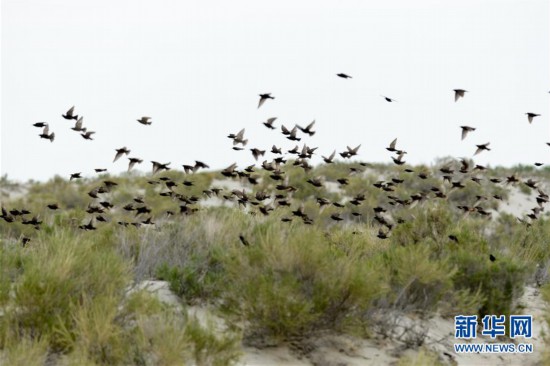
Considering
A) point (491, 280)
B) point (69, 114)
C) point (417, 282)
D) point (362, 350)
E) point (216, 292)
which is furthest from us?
point (69, 114)

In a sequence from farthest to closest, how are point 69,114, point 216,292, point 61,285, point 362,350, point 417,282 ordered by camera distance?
point 69,114, point 417,282, point 216,292, point 362,350, point 61,285

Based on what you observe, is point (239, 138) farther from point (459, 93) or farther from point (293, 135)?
point (459, 93)

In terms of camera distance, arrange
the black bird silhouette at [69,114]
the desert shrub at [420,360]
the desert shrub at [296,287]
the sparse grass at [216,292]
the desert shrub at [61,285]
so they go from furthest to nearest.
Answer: the black bird silhouette at [69,114]
the desert shrub at [296,287]
the desert shrub at [61,285]
the sparse grass at [216,292]
the desert shrub at [420,360]

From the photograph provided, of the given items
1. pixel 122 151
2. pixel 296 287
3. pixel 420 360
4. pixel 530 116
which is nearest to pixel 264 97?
pixel 122 151

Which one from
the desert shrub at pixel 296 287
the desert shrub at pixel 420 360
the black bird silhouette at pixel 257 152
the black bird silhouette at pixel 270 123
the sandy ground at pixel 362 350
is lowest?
the sandy ground at pixel 362 350

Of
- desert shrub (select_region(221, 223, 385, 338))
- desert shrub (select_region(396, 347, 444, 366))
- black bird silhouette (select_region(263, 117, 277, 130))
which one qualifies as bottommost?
desert shrub (select_region(396, 347, 444, 366))

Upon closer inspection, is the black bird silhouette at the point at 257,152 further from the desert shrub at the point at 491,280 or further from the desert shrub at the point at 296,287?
the desert shrub at the point at 296,287

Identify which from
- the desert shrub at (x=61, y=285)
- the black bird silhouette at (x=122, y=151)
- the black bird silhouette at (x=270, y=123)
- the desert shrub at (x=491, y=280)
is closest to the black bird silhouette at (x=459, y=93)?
the black bird silhouette at (x=270, y=123)

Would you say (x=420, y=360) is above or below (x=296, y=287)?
below

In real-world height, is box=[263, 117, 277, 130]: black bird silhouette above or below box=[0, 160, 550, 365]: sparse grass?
above

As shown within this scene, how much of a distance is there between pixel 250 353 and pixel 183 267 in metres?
2.33

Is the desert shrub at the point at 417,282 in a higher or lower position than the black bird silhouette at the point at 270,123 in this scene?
lower

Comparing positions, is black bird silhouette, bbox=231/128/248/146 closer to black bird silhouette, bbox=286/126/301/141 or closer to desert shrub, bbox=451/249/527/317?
black bird silhouette, bbox=286/126/301/141

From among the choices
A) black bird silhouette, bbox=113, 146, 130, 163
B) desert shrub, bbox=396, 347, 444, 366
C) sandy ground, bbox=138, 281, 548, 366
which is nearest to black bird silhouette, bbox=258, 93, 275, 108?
black bird silhouette, bbox=113, 146, 130, 163
